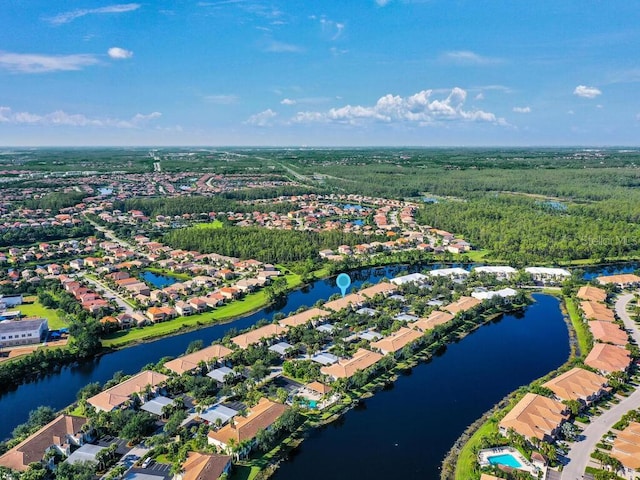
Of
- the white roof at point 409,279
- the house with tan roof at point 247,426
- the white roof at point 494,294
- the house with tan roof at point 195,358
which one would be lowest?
the house with tan roof at point 247,426

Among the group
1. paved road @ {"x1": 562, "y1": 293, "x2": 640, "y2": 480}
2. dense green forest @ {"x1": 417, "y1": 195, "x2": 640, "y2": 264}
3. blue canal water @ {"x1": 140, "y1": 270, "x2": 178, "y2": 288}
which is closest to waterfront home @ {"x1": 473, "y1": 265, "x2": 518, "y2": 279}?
dense green forest @ {"x1": 417, "y1": 195, "x2": 640, "y2": 264}

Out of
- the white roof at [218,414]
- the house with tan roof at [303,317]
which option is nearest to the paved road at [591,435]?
the white roof at [218,414]

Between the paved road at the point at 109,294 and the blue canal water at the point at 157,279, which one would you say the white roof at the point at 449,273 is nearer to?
the blue canal water at the point at 157,279

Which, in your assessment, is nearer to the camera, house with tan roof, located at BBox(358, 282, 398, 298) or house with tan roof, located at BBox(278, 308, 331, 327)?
house with tan roof, located at BBox(278, 308, 331, 327)

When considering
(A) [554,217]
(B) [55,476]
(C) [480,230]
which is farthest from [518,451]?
(A) [554,217]

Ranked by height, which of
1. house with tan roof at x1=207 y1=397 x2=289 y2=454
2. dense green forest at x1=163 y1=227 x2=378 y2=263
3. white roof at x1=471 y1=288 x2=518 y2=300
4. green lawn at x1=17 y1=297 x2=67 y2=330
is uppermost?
dense green forest at x1=163 y1=227 x2=378 y2=263

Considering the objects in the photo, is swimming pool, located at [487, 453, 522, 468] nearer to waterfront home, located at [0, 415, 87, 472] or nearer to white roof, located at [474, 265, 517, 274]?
waterfront home, located at [0, 415, 87, 472]
